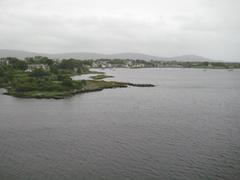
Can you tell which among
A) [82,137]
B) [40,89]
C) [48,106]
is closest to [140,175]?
[82,137]

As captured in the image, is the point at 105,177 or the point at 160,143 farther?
the point at 160,143

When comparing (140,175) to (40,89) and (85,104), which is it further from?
(40,89)

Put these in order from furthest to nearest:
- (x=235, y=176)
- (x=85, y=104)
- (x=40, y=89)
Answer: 1. (x=40, y=89)
2. (x=85, y=104)
3. (x=235, y=176)

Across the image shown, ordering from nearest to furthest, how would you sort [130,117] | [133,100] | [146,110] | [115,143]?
1. [115,143]
2. [130,117]
3. [146,110]
4. [133,100]

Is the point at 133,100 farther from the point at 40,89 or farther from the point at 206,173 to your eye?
the point at 206,173

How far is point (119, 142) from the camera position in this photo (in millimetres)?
23016

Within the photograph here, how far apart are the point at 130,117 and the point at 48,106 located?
41.4ft

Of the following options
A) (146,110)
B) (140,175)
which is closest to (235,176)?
(140,175)

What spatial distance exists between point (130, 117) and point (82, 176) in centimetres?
1600

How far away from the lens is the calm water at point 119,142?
696 inches

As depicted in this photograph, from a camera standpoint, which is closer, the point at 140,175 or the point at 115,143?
the point at 140,175

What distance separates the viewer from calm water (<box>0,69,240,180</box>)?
17.7m

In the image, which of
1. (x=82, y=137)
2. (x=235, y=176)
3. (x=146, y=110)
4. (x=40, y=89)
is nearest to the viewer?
(x=235, y=176)

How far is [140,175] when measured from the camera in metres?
17.1
